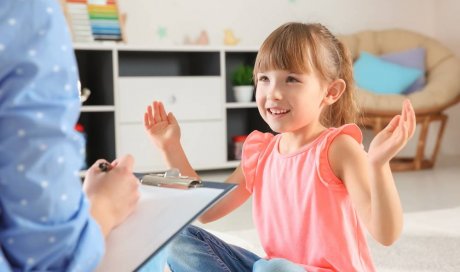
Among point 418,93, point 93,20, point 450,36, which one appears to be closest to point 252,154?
point 93,20

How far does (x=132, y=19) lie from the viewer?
3.87 metres

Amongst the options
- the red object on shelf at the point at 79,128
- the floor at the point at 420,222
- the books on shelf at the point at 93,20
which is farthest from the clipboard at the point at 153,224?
the books on shelf at the point at 93,20

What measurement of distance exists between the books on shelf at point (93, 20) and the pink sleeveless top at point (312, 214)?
2508 mm

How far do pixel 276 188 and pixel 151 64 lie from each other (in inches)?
108

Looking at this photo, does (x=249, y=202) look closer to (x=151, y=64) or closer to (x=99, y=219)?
(x=151, y=64)

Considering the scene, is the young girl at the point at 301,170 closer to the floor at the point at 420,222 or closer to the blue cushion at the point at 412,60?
the floor at the point at 420,222

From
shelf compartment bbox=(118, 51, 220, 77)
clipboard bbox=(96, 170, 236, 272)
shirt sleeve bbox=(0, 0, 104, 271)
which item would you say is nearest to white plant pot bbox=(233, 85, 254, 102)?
shelf compartment bbox=(118, 51, 220, 77)

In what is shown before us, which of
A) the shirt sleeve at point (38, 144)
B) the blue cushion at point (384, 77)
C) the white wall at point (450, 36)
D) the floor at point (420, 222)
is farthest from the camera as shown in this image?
the white wall at point (450, 36)

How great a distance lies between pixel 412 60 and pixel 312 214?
312cm

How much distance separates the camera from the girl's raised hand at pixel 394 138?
2.87ft

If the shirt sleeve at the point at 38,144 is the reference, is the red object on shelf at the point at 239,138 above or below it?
below

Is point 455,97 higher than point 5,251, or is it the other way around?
point 5,251

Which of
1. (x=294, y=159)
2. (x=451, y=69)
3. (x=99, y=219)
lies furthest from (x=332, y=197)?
(x=451, y=69)

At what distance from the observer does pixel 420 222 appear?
7.29 feet
